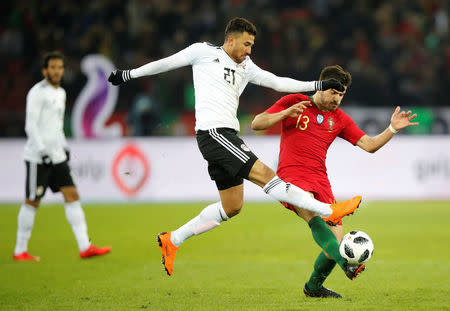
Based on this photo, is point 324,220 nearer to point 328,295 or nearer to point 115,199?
point 328,295

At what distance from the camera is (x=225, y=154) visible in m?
5.45

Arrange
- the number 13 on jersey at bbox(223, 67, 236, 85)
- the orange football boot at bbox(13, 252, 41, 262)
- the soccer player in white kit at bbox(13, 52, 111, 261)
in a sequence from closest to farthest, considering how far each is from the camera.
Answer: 1. the number 13 on jersey at bbox(223, 67, 236, 85)
2. the orange football boot at bbox(13, 252, 41, 262)
3. the soccer player in white kit at bbox(13, 52, 111, 261)

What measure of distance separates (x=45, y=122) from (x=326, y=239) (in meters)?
4.28

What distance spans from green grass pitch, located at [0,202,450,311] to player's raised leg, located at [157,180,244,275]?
1.12 ft

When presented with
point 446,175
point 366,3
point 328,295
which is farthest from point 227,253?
point 366,3

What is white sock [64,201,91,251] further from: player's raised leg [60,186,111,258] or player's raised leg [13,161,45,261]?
player's raised leg [13,161,45,261]

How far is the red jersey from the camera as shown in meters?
5.63

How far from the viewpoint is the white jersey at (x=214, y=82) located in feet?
18.4

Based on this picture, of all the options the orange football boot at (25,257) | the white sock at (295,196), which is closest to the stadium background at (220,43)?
the orange football boot at (25,257)

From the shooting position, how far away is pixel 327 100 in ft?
18.7

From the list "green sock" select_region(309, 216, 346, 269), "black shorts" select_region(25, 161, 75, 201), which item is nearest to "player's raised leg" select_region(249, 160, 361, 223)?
"green sock" select_region(309, 216, 346, 269)

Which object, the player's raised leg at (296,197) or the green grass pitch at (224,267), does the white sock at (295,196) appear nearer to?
the player's raised leg at (296,197)

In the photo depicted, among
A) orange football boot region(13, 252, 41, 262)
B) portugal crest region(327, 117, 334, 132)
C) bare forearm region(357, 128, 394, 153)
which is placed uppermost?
portugal crest region(327, 117, 334, 132)

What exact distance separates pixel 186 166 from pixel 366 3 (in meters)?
7.01
